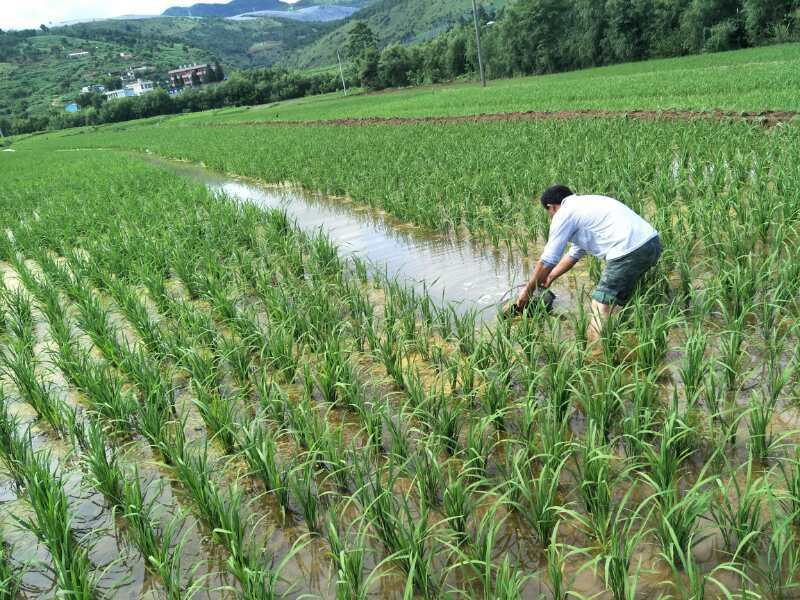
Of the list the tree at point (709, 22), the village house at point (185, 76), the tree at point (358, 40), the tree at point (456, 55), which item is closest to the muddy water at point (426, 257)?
the tree at point (709, 22)

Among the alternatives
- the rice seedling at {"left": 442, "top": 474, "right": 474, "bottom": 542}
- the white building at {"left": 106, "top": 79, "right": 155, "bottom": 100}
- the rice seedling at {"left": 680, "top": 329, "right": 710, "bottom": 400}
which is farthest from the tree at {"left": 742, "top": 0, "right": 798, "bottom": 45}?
the white building at {"left": 106, "top": 79, "right": 155, "bottom": 100}

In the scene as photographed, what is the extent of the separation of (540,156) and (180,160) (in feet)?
60.8

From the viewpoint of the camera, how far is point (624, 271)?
4.19 m

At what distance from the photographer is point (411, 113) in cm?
2558

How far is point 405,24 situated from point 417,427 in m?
200

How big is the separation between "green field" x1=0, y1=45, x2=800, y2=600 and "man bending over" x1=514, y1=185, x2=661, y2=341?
0.77ft

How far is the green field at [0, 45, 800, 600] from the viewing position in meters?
2.38

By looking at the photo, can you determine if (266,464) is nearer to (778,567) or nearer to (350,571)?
(350,571)

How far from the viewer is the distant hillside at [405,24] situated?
167875mm

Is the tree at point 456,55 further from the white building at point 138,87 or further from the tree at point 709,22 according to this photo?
the white building at point 138,87

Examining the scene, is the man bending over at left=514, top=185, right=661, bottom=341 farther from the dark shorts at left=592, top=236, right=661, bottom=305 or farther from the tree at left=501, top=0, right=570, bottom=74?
the tree at left=501, top=0, right=570, bottom=74

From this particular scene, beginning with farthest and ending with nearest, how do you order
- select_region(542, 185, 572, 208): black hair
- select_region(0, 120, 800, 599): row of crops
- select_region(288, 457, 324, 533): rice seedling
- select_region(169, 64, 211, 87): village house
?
select_region(169, 64, 211, 87): village house < select_region(542, 185, 572, 208): black hair < select_region(288, 457, 324, 533): rice seedling < select_region(0, 120, 800, 599): row of crops

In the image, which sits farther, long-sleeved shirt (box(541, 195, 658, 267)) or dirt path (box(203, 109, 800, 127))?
dirt path (box(203, 109, 800, 127))

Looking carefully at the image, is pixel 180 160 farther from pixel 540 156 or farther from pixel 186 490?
pixel 186 490
